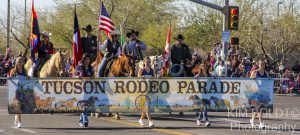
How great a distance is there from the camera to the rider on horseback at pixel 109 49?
19.3 m

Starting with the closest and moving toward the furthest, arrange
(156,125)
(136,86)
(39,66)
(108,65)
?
(136,86) < (156,125) < (108,65) < (39,66)

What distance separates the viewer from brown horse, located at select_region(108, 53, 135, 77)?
18578 millimetres

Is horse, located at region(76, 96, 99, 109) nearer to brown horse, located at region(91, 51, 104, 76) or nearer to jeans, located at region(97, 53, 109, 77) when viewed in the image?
jeans, located at region(97, 53, 109, 77)

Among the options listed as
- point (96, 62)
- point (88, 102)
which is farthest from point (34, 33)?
point (88, 102)

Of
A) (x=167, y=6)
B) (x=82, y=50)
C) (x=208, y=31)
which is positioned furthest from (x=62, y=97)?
(x=167, y=6)

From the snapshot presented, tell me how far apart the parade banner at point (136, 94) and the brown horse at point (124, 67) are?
196 centimetres

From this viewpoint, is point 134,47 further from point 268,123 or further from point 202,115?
point 268,123

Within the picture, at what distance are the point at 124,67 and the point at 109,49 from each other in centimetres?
107

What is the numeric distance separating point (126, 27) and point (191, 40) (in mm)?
5994

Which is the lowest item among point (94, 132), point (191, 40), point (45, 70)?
point (94, 132)

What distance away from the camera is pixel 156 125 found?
16859 millimetres

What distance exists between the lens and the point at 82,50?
19.3 meters

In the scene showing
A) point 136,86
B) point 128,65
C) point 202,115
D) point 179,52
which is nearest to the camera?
point 136,86

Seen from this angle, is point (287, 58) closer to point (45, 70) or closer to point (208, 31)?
point (208, 31)
